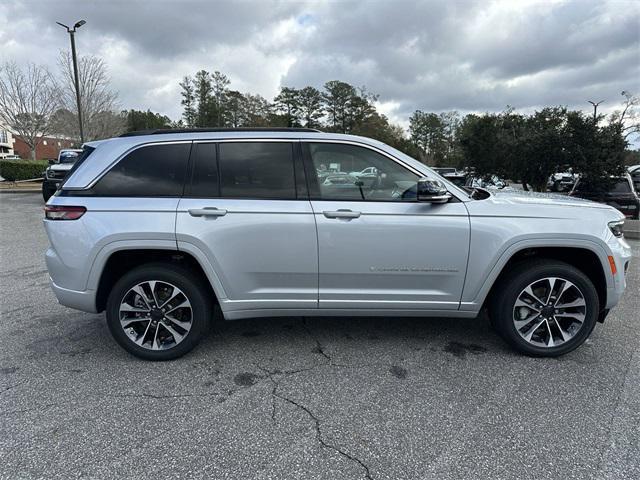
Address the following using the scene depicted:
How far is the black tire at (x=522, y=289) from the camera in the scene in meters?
3.24

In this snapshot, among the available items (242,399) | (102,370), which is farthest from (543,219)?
(102,370)

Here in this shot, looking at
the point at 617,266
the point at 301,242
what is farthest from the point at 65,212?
the point at 617,266

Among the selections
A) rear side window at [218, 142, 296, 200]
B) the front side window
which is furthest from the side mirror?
rear side window at [218, 142, 296, 200]

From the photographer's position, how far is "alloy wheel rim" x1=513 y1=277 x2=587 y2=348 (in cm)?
328

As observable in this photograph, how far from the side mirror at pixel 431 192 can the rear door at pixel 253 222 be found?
86cm

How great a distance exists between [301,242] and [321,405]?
3.91ft

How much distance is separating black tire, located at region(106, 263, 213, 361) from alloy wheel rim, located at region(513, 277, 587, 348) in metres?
2.57

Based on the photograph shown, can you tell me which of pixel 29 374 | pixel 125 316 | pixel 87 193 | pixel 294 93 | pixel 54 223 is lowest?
pixel 29 374

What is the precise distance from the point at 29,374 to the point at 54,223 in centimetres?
119

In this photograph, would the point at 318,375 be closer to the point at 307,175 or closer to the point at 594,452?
the point at 307,175

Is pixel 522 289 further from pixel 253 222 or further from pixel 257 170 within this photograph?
pixel 257 170

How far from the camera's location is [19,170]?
25484mm

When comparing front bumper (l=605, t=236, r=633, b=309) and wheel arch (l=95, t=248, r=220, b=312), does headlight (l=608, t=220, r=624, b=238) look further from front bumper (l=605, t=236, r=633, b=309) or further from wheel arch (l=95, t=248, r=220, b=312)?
wheel arch (l=95, t=248, r=220, b=312)

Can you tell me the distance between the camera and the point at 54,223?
3.18 m
